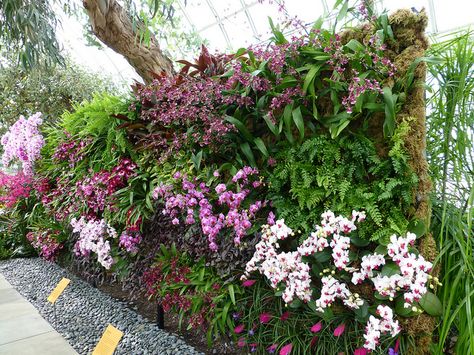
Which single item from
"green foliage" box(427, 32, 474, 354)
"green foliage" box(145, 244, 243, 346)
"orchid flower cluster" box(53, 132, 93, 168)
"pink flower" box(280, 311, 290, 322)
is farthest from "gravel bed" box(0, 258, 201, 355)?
"green foliage" box(427, 32, 474, 354)

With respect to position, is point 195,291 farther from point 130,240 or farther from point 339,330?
point 339,330

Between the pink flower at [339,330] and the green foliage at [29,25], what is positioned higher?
the green foliage at [29,25]

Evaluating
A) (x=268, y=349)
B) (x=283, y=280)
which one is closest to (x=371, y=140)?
(x=283, y=280)

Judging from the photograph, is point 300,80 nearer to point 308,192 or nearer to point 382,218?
point 308,192

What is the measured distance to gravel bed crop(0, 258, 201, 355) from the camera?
6.54 ft

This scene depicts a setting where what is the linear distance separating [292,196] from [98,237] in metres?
1.54

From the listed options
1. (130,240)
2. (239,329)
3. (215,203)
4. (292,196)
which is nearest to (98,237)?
(130,240)

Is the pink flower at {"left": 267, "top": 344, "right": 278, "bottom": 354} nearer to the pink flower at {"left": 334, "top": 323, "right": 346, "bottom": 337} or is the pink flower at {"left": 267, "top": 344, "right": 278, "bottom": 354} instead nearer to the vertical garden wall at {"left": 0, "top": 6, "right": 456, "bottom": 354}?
the vertical garden wall at {"left": 0, "top": 6, "right": 456, "bottom": 354}

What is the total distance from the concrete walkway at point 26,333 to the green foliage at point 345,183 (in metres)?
1.52

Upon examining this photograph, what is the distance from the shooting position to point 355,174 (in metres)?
1.55

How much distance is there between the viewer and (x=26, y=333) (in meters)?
2.31

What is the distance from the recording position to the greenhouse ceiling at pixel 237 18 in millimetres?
7340

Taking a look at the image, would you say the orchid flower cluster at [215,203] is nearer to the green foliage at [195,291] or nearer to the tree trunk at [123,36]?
the green foliage at [195,291]

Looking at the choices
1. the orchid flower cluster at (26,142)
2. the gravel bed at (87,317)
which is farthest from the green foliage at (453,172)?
the orchid flower cluster at (26,142)
